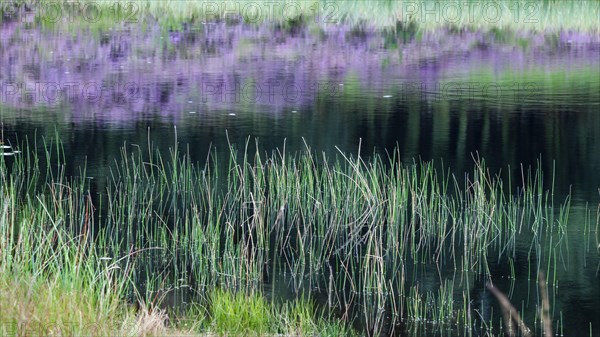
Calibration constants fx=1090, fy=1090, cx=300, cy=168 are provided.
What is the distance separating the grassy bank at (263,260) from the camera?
4.34 m

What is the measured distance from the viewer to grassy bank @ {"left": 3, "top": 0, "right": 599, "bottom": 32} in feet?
50.7

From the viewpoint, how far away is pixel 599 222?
6691mm

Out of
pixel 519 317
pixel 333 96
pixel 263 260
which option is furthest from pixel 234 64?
pixel 519 317

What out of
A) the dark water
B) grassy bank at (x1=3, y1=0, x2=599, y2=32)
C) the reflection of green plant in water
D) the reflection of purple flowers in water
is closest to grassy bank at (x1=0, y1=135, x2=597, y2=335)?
the reflection of green plant in water

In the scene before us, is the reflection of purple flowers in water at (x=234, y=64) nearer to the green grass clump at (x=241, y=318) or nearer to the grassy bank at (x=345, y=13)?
the grassy bank at (x=345, y=13)

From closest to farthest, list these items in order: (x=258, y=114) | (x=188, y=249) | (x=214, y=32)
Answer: (x=188, y=249) < (x=258, y=114) < (x=214, y=32)

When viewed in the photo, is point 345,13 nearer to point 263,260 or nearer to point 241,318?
point 263,260

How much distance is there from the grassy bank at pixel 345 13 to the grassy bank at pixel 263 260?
323 inches

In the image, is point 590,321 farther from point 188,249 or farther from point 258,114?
point 258,114

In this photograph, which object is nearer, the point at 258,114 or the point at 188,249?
the point at 188,249

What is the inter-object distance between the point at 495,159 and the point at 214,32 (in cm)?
688

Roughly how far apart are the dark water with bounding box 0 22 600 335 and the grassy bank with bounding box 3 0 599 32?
1.01 feet

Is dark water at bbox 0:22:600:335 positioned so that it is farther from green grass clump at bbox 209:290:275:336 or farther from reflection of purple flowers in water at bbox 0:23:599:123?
green grass clump at bbox 209:290:275:336

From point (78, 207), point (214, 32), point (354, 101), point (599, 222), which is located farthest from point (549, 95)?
point (78, 207)
